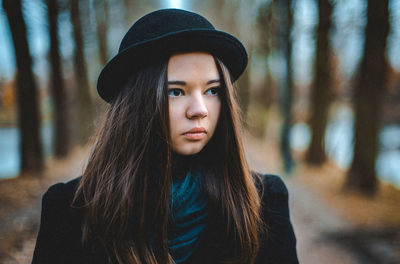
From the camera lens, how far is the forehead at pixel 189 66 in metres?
1.37

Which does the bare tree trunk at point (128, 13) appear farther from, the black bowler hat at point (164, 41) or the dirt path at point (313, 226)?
the black bowler hat at point (164, 41)

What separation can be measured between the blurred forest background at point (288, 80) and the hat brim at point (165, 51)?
0.39 m

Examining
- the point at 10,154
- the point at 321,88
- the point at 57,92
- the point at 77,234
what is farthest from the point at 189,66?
the point at 10,154

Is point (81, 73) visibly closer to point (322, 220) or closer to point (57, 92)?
point (57, 92)

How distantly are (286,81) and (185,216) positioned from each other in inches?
346

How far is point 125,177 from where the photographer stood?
1.42 m

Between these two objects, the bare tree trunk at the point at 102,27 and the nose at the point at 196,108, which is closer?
the nose at the point at 196,108

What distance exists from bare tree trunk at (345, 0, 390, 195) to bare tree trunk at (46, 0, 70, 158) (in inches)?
350

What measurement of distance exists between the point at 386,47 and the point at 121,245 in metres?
6.83

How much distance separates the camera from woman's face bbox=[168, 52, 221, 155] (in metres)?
1.37

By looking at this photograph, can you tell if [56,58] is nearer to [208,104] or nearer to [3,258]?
[3,258]

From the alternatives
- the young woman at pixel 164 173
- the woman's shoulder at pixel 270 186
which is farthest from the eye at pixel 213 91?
the woman's shoulder at pixel 270 186

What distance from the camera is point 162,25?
139 cm

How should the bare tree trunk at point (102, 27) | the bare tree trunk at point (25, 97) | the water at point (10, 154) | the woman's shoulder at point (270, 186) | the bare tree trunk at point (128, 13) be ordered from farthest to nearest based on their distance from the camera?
1. the bare tree trunk at point (128, 13)
2. the bare tree trunk at point (102, 27)
3. the water at point (10, 154)
4. the bare tree trunk at point (25, 97)
5. the woman's shoulder at point (270, 186)
